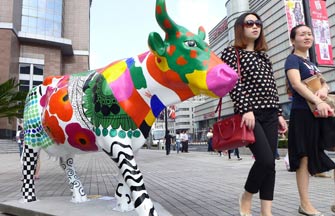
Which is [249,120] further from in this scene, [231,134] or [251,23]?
[251,23]

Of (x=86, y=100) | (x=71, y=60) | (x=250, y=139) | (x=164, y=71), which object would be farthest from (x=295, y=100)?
(x=71, y=60)

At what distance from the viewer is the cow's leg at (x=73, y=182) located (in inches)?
175

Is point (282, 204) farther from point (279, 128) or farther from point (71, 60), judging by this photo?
point (71, 60)

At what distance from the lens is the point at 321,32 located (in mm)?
8914

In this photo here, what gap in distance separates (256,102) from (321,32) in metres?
6.72

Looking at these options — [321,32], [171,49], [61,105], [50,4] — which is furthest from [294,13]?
[50,4]

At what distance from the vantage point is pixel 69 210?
386 cm

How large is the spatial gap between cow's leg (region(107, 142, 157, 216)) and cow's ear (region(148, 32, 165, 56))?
0.93 meters

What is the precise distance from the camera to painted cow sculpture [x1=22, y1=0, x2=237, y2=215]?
9.82ft

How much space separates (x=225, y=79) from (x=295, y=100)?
1.37 meters

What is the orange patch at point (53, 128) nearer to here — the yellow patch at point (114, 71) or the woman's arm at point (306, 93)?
the yellow patch at point (114, 71)

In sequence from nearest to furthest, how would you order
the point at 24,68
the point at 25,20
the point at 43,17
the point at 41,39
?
1. the point at 41,39
2. the point at 24,68
3. the point at 25,20
4. the point at 43,17

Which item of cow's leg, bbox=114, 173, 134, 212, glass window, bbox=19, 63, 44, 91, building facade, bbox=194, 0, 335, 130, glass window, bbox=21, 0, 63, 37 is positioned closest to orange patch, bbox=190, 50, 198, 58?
cow's leg, bbox=114, 173, 134, 212

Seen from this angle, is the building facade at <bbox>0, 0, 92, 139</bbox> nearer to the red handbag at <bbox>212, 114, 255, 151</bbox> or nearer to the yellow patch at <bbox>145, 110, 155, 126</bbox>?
the yellow patch at <bbox>145, 110, 155, 126</bbox>
